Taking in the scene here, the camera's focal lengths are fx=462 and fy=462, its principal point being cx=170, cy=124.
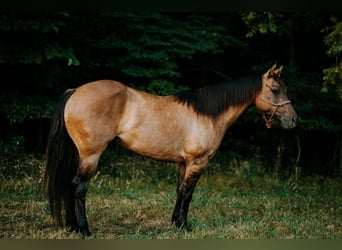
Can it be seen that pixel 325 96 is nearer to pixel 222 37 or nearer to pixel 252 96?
pixel 222 37

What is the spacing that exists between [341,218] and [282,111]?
185cm

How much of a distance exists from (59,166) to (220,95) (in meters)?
1.88

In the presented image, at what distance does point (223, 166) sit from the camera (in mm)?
9102

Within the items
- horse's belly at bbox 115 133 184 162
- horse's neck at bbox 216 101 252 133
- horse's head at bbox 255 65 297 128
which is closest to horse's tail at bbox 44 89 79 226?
horse's belly at bbox 115 133 184 162

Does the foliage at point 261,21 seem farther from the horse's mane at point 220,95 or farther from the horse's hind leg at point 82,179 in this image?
the horse's hind leg at point 82,179

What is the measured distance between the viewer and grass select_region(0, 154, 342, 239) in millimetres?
4877

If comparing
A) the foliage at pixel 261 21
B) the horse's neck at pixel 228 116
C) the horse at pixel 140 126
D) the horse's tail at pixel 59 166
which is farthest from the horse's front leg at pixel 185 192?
the foliage at pixel 261 21

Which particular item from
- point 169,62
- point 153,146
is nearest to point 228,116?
point 153,146

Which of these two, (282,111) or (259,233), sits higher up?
(282,111)

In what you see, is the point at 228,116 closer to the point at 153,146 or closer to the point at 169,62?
the point at 153,146

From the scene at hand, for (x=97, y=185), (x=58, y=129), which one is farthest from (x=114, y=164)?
(x=58, y=129)

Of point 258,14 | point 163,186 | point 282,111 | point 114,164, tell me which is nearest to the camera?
point 282,111

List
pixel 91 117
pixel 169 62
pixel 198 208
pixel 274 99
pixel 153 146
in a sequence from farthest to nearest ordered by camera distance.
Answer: pixel 169 62, pixel 198 208, pixel 274 99, pixel 153 146, pixel 91 117

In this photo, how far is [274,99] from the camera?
17.2 feet
